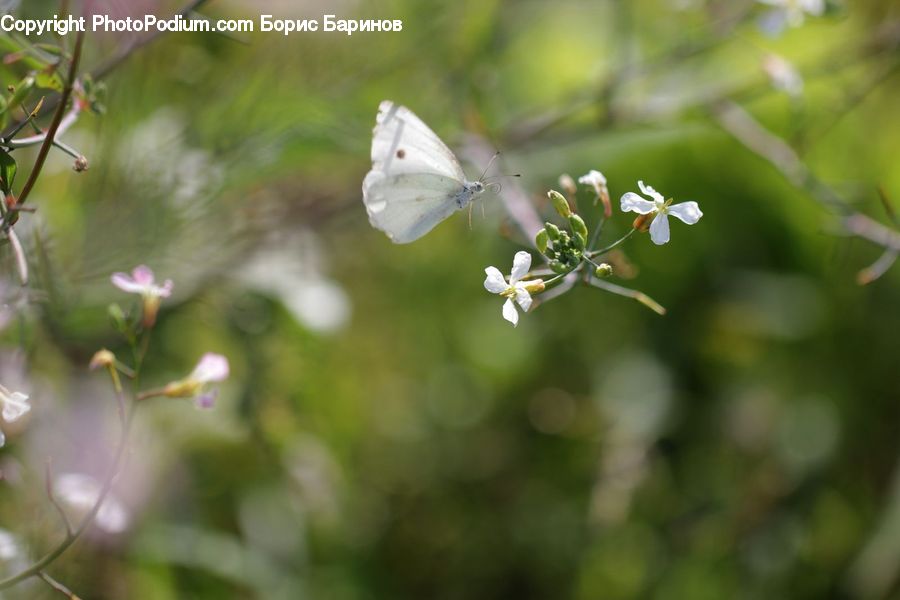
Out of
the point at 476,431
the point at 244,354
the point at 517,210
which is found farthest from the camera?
the point at 476,431

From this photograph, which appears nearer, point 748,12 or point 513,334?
point 748,12

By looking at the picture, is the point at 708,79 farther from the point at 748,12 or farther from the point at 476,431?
the point at 476,431

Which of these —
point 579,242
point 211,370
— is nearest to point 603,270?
point 579,242

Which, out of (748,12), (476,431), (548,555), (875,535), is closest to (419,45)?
(748,12)

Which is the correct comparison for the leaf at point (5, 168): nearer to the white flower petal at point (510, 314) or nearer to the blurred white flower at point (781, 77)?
the white flower petal at point (510, 314)

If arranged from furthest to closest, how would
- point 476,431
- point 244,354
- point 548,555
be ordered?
point 476,431 < point 548,555 < point 244,354

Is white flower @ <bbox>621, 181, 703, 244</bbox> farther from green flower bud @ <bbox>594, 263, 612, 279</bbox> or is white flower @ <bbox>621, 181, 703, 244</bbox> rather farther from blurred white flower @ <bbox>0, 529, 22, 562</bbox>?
blurred white flower @ <bbox>0, 529, 22, 562</bbox>

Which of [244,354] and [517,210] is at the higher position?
[517,210]
